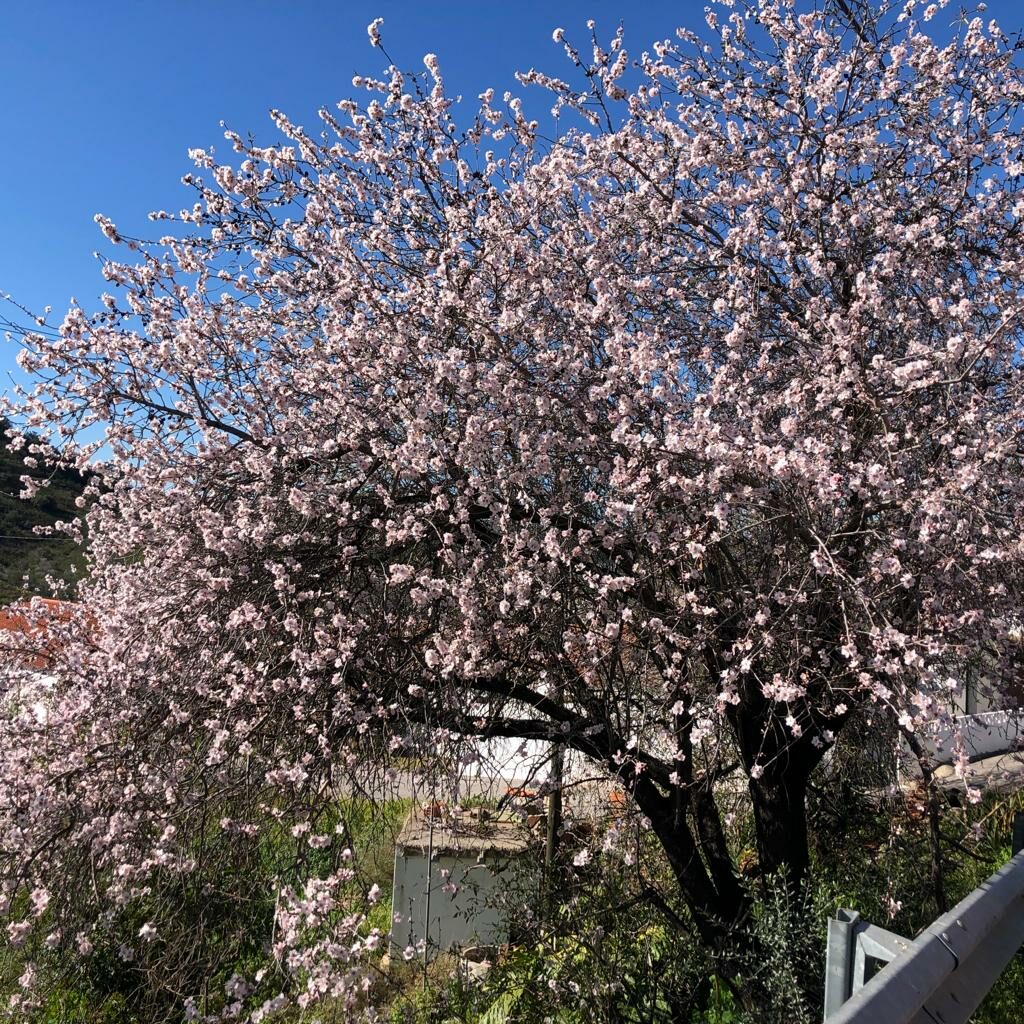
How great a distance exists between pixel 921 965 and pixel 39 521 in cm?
830

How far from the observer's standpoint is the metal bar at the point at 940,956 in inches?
74.2

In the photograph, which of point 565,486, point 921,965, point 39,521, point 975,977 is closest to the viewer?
point 921,965

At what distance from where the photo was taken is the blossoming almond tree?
409cm

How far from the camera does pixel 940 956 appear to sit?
2.29 metres

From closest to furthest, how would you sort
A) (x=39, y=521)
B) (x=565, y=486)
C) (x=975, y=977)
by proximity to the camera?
(x=975, y=977)
(x=565, y=486)
(x=39, y=521)

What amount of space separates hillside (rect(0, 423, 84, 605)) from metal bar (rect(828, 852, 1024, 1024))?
458 cm

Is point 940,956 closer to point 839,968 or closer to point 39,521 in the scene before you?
point 839,968

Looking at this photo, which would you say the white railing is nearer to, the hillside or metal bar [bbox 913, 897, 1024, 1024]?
metal bar [bbox 913, 897, 1024, 1024]

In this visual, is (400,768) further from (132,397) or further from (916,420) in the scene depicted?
(916,420)

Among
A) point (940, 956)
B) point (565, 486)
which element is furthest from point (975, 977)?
point (565, 486)

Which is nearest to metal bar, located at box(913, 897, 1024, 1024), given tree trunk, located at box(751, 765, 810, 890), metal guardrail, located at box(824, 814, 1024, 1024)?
metal guardrail, located at box(824, 814, 1024, 1024)

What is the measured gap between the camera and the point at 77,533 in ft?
18.6

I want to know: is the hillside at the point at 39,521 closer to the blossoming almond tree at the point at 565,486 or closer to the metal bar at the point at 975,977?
the blossoming almond tree at the point at 565,486

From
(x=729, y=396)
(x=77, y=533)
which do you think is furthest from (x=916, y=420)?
(x=77, y=533)
